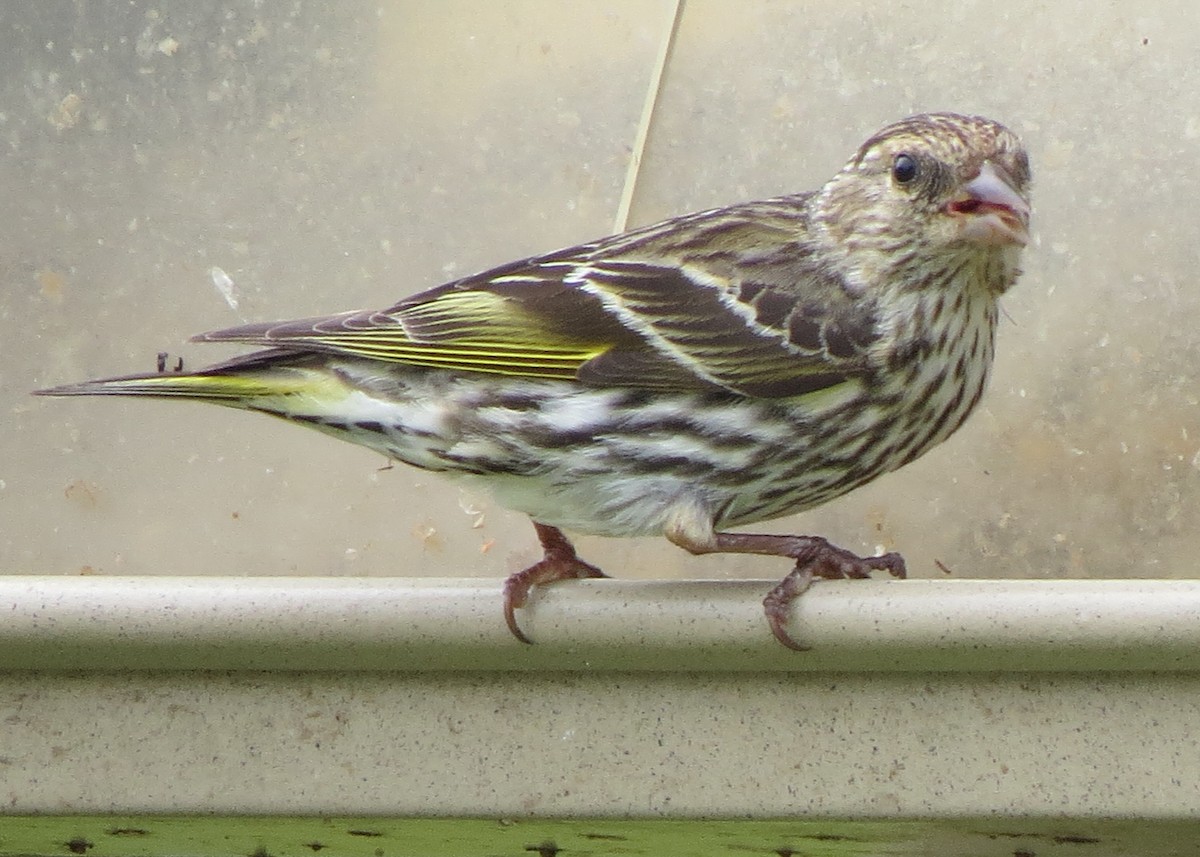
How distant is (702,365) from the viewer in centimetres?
355

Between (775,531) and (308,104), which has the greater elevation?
(308,104)

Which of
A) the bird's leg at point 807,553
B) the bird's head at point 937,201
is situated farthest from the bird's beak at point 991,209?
the bird's leg at point 807,553

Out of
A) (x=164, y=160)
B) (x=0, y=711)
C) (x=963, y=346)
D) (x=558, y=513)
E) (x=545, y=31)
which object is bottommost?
(x=0, y=711)

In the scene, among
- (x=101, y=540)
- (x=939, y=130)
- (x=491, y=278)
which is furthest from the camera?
(x=101, y=540)

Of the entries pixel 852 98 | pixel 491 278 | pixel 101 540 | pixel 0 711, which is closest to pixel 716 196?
pixel 852 98

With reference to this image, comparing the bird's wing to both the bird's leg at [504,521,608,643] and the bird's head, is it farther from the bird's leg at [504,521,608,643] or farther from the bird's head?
the bird's leg at [504,521,608,643]

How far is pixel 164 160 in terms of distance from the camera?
427 centimetres

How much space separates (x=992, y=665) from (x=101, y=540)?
202 centimetres

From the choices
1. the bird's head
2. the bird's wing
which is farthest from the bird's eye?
the bird's wing

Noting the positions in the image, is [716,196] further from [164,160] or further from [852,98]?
[164,160]

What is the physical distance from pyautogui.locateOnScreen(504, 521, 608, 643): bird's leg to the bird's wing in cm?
36

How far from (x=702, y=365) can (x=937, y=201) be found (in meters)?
0.51

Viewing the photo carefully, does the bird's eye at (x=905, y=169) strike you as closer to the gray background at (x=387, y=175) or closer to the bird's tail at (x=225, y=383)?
the gray background at (x=387, y=175)

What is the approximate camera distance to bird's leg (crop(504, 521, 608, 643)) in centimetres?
307
